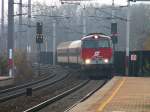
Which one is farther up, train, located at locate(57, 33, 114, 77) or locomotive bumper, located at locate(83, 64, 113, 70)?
train, located at locate(57, 33, 114, 77)

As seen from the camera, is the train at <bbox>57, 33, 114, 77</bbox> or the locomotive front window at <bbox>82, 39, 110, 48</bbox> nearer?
the train at <bbox>57, 33, 114, 77</bbox>

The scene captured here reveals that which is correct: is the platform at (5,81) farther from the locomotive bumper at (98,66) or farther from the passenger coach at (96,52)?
the passenger coach at (96,52)

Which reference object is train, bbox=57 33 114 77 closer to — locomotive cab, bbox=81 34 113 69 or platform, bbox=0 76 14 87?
locomotive cab, bbox=81 34 113 69

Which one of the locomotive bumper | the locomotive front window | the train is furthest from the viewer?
the locomotive front window

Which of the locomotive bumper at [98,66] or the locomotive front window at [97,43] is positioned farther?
the locomotive front window at [97,43]

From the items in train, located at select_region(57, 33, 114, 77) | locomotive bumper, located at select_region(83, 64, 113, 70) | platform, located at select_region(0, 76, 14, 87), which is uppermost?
train, located at select_region(57, 33, 114, 77)

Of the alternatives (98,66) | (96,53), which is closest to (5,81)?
(98,66)

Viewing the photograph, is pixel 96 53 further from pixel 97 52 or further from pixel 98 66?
pixel 98 66

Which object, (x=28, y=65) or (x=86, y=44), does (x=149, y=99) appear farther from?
(x=28, y=65)

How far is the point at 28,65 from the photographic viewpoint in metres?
51.8

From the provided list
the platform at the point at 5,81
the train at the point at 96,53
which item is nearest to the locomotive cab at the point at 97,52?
the train at the point at 96,53

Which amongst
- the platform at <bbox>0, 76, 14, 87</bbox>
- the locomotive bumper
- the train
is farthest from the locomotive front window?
the platform at <bbox>0, 76, 14, 87</bbox>

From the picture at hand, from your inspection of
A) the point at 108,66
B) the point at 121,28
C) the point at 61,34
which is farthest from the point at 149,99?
the point at 61,34

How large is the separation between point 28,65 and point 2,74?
11.5 ft
